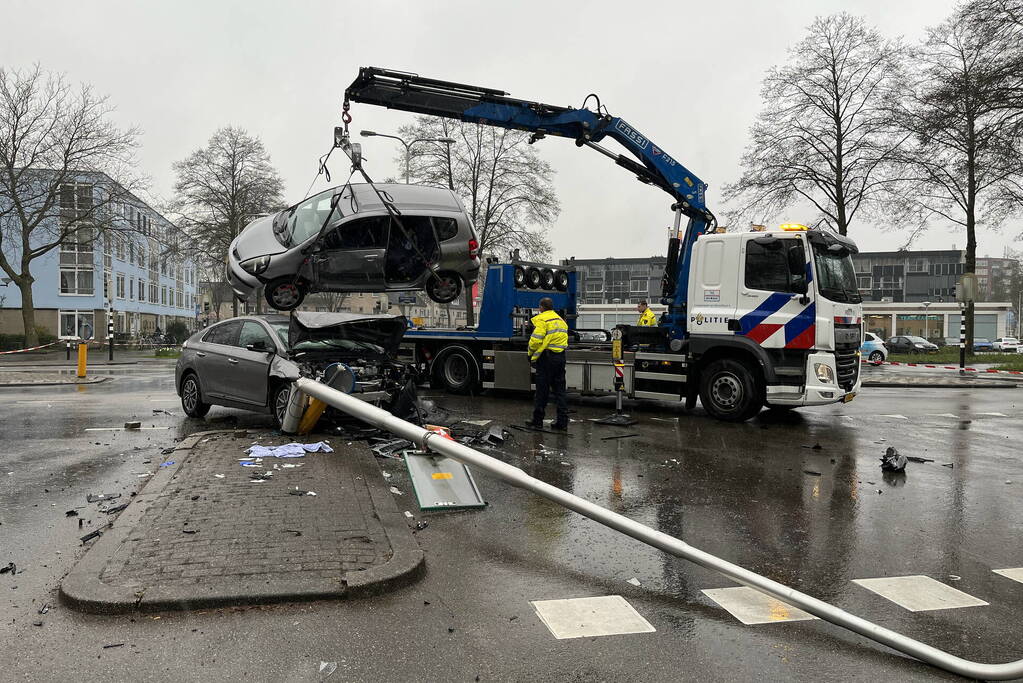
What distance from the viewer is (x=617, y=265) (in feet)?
276

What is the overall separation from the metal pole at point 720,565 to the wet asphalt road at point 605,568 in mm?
87

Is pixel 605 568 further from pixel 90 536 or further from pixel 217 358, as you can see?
pixel 217 358

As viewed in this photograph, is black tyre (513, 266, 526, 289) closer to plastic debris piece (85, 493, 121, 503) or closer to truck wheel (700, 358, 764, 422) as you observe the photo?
truck wheel (700, 358, 764, 422)

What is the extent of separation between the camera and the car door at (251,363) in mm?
8977

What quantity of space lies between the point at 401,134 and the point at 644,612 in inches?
1118

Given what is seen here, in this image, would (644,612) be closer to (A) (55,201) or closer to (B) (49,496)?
(B) (49,496)

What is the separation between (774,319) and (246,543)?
7.89 metres

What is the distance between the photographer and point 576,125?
1200cm

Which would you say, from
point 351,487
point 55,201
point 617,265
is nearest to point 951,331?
point 617,265

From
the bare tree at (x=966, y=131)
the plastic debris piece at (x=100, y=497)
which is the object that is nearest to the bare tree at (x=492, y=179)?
the bare tree at (x=966, y=131)

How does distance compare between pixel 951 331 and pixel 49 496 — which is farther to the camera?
pixel 951 331

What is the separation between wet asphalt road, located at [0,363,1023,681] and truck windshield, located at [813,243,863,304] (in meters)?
2.20

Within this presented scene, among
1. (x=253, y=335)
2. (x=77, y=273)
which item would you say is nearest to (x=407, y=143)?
(x=253, y=335)

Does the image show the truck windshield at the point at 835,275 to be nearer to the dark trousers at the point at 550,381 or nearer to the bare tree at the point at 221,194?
the dark trousers at the point at 550,381
